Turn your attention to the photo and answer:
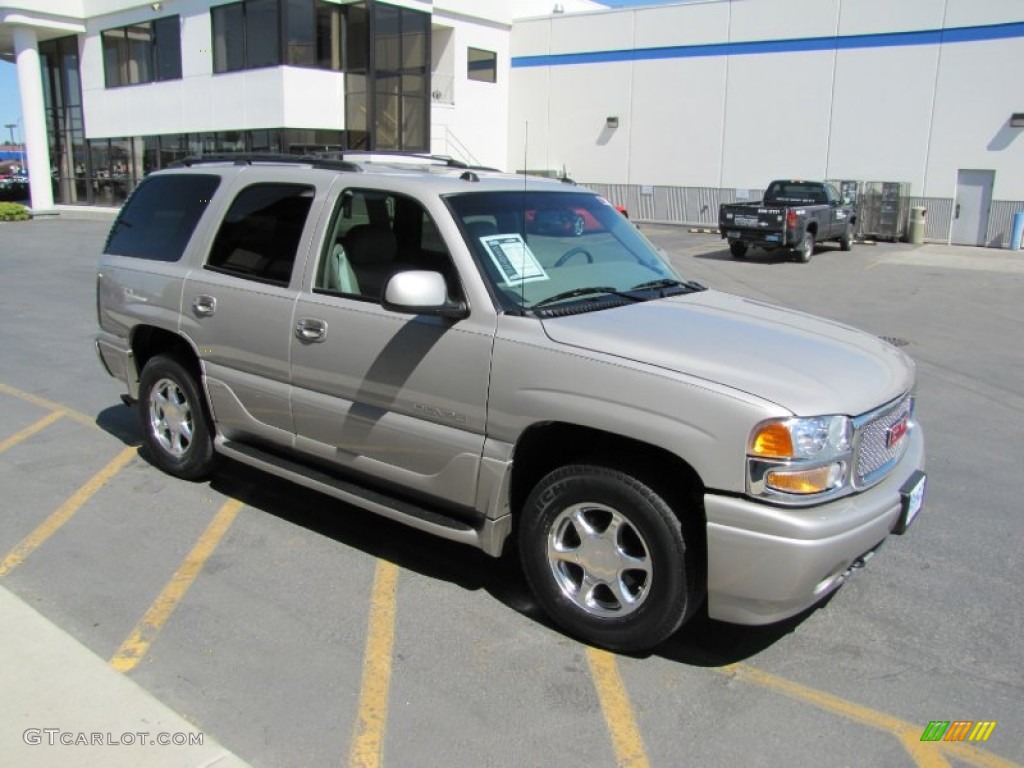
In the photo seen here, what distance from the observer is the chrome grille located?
3.29m

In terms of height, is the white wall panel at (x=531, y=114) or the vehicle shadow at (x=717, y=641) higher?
the white wall panel at (x=531, y=114)

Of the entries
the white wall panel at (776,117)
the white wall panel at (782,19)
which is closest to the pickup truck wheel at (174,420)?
the white wall panel at (776,117)

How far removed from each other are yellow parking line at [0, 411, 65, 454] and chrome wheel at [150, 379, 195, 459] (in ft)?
4.57

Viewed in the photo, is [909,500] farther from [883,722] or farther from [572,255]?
[572,255]

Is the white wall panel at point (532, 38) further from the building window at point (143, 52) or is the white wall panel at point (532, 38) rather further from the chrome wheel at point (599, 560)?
the chrome wheel at point (599, 560)

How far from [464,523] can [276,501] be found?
5.83 ft

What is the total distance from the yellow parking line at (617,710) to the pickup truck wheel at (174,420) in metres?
2.83

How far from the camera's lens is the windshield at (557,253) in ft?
12.7

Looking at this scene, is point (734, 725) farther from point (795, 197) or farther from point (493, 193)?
point (795, 197)

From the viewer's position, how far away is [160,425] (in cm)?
554

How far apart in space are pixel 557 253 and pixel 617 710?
210 centimetres

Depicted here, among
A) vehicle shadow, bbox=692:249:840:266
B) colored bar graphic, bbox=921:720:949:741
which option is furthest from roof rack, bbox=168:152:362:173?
vehicle shadow, bbox=692:249:840:266

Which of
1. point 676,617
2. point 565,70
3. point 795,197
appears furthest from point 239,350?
point 565,70

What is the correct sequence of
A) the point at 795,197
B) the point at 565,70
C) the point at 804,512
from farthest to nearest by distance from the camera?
the point at 565,70 < the point at 795,197 < the point at 804,512
